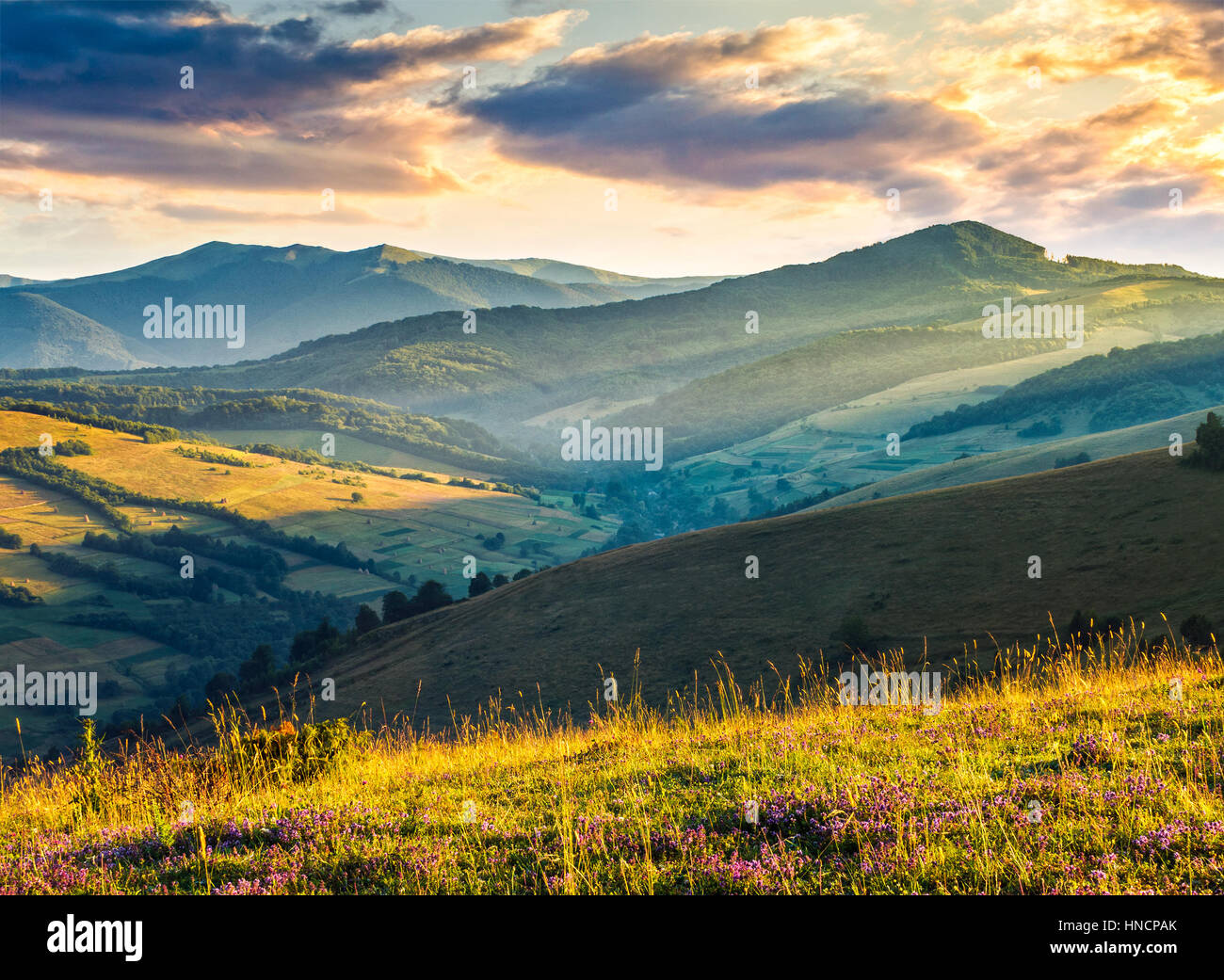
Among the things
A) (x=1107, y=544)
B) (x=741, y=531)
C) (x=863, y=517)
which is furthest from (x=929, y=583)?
(x=741, y=531)

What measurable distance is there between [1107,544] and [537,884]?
4100cm

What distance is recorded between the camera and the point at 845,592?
45.8 meters

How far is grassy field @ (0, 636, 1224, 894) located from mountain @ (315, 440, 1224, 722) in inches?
873

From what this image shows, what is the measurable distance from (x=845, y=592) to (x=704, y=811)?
39955 mm

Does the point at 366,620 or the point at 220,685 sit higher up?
the point at 366,620

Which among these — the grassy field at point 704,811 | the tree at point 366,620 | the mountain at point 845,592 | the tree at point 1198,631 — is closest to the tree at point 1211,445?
the mountain at point 845,592

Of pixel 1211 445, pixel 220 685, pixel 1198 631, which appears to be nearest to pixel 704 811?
pixel 1198 631

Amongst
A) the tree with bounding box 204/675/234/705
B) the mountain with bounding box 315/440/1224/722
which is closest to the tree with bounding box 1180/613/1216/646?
the mountain with bounding box 315/440/1224/722

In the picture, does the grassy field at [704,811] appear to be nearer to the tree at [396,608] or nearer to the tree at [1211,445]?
the tree at [1211,445]

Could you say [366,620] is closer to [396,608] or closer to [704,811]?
[396,608]

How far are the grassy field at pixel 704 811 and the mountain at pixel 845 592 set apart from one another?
22.2 metres

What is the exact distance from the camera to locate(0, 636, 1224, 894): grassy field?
617 cm

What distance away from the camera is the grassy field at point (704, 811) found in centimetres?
617
